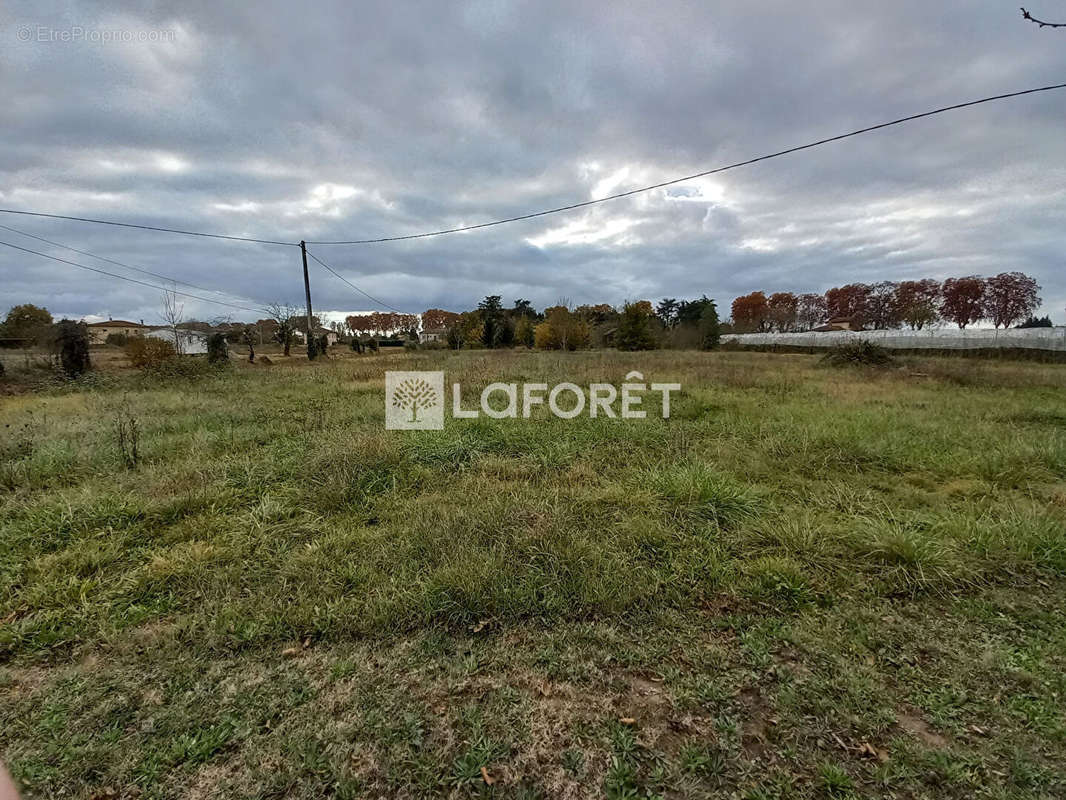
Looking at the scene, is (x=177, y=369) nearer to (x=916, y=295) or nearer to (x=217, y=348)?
(x=217, y=348)

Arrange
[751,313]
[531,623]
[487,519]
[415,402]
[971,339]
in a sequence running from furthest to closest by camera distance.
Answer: [751,313] < [971,339] < [415,402] < [487,519] < [531,623]

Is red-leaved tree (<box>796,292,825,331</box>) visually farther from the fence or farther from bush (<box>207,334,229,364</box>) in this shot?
bush (<box>207,334,229,364</box>)

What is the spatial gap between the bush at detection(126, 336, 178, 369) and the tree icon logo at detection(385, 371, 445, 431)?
9.92 m

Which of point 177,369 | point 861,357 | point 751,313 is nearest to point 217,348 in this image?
point 177,369

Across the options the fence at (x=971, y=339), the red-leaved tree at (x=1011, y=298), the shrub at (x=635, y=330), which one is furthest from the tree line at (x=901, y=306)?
the shrub at (x=635, y=330)

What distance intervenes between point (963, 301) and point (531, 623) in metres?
69.0

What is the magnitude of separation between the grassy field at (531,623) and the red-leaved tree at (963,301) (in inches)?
2478

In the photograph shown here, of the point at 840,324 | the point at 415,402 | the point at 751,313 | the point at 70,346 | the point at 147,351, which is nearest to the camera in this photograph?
the point at 415,402

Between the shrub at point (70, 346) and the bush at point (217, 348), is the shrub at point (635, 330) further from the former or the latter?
the shrub at point (70, 346)

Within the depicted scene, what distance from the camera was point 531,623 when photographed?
2.25 m

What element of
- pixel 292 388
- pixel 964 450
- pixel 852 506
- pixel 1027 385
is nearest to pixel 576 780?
pixel 852 506

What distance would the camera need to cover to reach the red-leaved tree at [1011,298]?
142 feet

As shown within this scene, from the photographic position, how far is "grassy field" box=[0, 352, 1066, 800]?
150 cm

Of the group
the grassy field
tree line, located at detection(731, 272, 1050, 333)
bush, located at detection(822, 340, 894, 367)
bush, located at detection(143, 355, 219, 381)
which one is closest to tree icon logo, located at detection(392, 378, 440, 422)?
the grassy field
